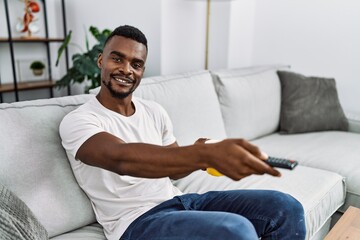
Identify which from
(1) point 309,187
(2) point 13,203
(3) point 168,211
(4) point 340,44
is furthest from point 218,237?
(4) point 340,44

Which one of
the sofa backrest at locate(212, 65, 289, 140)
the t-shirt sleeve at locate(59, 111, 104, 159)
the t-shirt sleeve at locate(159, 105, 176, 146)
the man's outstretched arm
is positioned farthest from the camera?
the sofa backrest at locate(212, 65, 289, 140)

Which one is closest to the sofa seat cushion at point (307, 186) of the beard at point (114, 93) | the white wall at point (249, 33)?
the beard at point (114, 93)

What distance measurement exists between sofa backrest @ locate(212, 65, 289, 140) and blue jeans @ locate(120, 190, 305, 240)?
905 millimetres

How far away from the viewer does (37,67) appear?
3.08 metres

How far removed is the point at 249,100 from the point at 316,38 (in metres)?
0.96

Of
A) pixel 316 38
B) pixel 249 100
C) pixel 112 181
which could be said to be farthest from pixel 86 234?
pixel 316 38

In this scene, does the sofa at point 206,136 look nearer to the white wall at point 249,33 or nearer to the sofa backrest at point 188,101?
the sofa backrest at point 188,101

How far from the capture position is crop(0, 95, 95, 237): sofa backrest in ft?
3.42

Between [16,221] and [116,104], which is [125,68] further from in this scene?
[16,221]

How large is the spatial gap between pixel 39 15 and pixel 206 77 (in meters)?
2.04

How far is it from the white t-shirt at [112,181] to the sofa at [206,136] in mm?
82

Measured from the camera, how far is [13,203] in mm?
844

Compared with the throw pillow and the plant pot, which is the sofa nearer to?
the throw pillow

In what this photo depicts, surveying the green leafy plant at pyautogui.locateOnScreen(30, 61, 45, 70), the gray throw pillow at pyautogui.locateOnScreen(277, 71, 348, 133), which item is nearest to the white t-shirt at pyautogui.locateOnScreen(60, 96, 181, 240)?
the gray throw pillow at pyautogui.locateOnScreen(277, 71, 348, 133)
